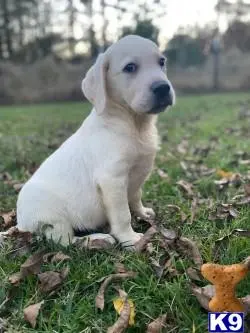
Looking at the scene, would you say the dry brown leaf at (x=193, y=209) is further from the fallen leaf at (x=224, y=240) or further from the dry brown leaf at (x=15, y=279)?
the dry brown leaf at (x=15, y=279)

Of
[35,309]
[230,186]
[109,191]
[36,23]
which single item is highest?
[109,191]

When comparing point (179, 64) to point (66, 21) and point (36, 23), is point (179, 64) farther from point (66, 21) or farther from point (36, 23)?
point (36, 23)

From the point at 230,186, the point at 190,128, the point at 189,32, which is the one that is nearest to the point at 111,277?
the point at 230,186

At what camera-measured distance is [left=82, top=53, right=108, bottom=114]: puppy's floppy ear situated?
113 inches

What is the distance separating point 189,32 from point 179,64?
5.17 ft

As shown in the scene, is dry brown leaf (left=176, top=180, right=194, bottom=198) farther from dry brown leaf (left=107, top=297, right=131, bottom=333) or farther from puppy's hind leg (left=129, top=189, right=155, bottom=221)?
dry brown leaf (left=107, top=297, right=131, bottom=333)

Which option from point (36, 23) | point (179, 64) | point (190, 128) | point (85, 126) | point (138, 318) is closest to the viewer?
point (138, 318)

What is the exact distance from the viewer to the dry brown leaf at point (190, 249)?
7.81 ft

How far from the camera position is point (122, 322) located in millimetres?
1984

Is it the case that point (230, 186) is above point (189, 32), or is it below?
above

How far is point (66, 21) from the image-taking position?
2134cm

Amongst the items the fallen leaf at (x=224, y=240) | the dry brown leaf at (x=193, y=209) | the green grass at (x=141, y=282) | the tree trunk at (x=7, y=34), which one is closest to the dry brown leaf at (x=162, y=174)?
the green grass at (x=141, y=282)

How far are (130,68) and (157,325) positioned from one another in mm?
1551

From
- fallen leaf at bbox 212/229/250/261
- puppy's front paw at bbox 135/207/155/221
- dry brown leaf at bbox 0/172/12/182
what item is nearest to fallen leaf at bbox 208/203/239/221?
fallen leaf at bbox 212/229/250/261
